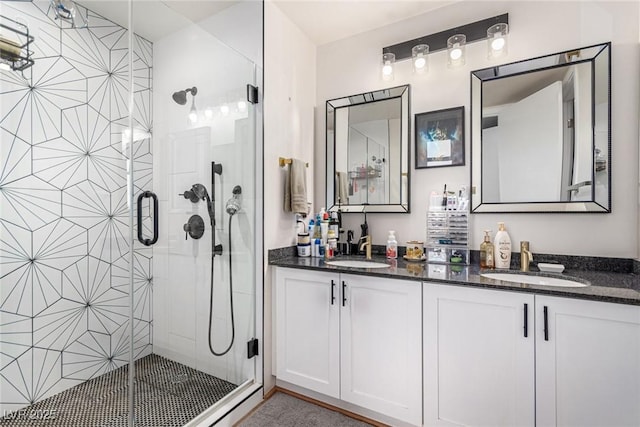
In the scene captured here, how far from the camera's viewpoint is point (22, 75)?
5.21 ft

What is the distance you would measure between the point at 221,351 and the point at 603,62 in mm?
2680

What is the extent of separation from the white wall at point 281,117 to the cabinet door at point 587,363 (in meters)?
1.47

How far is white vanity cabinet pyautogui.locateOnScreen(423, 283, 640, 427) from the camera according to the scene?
115 centimetres

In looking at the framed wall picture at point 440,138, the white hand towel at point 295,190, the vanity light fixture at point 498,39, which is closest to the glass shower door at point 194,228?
the white hand towel at point 295,190

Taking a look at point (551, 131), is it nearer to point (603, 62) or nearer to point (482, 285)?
point (603, 62)

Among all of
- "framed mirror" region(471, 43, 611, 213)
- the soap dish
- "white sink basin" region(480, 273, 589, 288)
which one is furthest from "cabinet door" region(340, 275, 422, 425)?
"framed mirror" region(471, 43, 611, 213)

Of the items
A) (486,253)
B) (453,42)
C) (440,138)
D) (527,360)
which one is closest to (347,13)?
(453,42)

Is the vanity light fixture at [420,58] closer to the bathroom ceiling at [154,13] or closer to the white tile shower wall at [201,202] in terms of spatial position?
the white tile shower wall at [201,202]

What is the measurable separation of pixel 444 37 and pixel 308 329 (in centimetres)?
211

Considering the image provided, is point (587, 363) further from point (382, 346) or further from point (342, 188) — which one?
point (342, 188)

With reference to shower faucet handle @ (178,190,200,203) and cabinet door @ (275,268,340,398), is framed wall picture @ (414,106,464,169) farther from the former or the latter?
shower faucet handle @ (178,190,200,203)

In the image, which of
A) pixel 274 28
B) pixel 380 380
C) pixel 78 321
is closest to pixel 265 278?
pixel 380 380

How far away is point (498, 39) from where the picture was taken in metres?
1.84

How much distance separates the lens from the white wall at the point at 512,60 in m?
1.57
